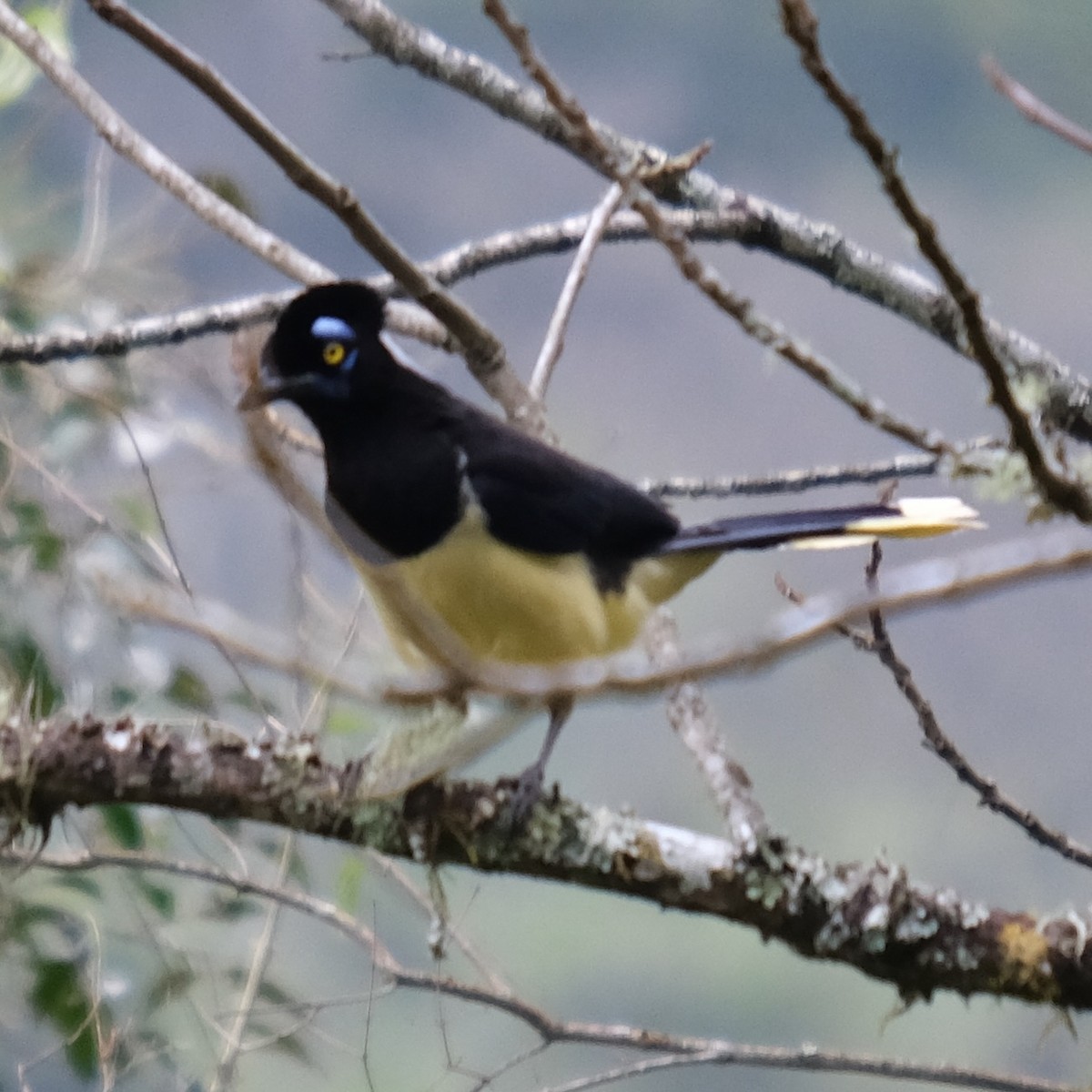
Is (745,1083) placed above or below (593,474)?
below

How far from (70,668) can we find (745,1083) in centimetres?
151

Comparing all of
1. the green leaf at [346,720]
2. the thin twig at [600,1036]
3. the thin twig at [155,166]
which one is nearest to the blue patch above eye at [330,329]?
the thin twig at [155,166]

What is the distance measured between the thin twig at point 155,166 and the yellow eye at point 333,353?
25 centimetres

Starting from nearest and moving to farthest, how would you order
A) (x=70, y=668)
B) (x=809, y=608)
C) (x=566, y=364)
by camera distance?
1. (x=809, y=608)
2. (x=70, y=668)
3. (x=566, y=364)

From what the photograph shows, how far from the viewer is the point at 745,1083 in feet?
8.32

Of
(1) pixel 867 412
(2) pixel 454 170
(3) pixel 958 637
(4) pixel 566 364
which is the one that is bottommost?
(1) pixel 867 412

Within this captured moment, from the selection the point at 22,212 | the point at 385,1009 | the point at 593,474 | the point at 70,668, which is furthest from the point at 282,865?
the point at 22,212

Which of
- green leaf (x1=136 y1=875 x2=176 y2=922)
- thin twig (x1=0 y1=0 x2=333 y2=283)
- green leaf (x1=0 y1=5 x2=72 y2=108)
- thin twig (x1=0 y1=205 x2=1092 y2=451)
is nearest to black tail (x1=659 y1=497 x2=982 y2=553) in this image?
thin twig (x1=0 y1=205 x2=1092 y2=451)

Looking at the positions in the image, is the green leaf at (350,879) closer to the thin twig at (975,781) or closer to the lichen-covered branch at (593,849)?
the lichen-covered branch at (593,849)

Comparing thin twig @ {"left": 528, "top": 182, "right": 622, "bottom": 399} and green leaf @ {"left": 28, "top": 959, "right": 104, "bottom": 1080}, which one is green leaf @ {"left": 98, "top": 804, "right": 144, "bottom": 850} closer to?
green leaf @ {"left": 28, "top": 959, "right": 104, "bottom": 1080}

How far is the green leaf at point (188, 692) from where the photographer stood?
1.54 metres

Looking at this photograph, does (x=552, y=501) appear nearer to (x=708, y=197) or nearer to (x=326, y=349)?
(x=326, y=349)

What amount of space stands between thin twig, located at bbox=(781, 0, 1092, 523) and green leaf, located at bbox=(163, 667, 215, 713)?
1.01 m

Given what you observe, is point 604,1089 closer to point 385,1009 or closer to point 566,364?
point 385,1009
